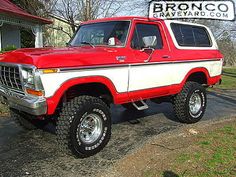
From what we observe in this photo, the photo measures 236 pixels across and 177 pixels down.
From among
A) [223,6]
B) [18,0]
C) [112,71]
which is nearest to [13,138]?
[112,71]

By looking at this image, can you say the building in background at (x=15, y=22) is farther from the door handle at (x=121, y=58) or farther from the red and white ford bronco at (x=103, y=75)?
the door handle at (x=121, y=58)

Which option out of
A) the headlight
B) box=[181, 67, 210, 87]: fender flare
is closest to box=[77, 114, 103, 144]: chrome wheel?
the headlight

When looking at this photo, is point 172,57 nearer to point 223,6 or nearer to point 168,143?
point 168,143

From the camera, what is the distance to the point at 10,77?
525 cm

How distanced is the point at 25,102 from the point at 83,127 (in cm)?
Result: 97

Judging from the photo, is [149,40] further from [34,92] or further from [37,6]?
[37,6]

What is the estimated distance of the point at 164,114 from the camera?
822cm

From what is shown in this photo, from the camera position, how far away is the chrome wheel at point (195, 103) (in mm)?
7318

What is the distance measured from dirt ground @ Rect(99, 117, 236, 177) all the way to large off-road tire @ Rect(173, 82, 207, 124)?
265 mm

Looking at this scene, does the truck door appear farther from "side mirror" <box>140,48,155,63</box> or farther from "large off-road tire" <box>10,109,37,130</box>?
"large off-road tire" <box>10,109,37,130</box>

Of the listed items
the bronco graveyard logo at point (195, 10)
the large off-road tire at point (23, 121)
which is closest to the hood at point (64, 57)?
the large off-road tire at point (23, 121)

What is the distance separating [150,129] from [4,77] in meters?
2.99

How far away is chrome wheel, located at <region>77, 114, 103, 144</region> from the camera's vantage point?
5207 mm

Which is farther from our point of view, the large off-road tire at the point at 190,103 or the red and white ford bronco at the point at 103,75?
the large off-road tire at the point at 190,103
